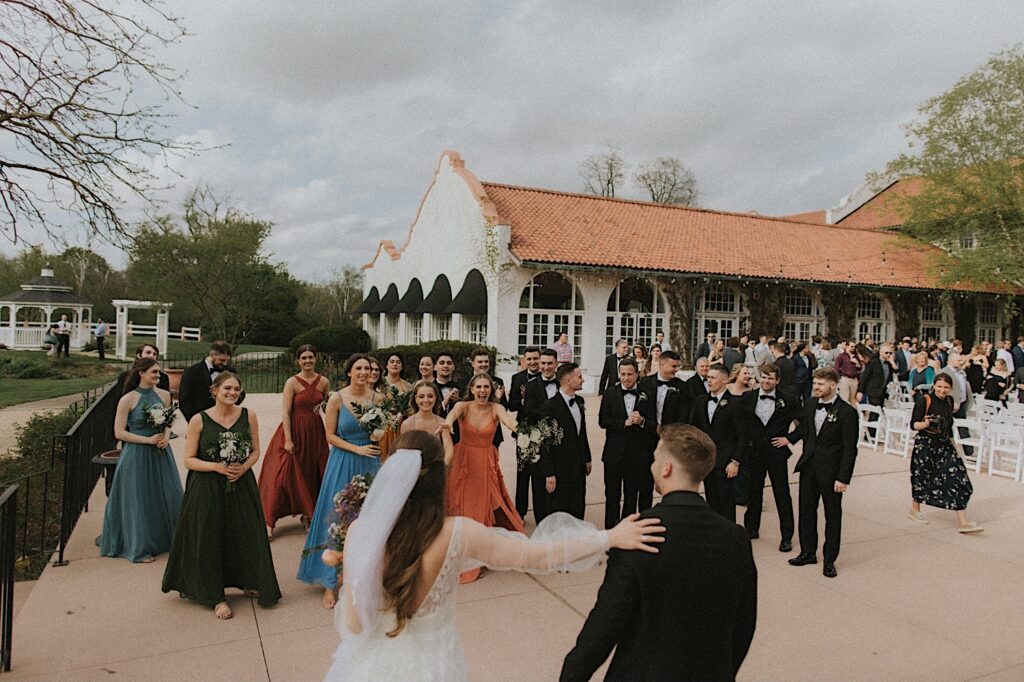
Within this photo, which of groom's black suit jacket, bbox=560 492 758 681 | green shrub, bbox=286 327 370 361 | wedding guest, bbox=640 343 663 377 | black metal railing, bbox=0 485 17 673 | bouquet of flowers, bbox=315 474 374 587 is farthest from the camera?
green shrub, bbox=286 327 370 361

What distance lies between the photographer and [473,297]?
22172 millimetres

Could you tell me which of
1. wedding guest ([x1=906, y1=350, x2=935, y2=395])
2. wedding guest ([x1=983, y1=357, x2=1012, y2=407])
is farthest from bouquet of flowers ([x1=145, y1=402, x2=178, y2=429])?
wedding guest ([x1=983, y1=357, x2=1012, y2=407])

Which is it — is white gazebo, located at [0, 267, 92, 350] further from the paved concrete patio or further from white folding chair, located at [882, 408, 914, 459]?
white folding chair, located at [882, 408, 914, 459]

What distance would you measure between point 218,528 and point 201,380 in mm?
3684

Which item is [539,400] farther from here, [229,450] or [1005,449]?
[1005,449]

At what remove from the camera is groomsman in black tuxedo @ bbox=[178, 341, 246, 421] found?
8.06 m

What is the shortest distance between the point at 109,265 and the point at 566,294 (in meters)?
49.5

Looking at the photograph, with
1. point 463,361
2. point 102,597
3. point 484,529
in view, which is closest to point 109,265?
point 463,361

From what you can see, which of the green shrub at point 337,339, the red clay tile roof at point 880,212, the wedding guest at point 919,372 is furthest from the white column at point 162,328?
the red clay tile roof at point 880,212

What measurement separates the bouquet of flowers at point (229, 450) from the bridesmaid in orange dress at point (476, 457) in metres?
1.77

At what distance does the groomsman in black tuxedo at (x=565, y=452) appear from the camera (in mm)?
6559

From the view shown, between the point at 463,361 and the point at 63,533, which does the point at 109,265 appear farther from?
the point at 63,533

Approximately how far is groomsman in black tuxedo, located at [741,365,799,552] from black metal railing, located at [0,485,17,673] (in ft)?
20.0

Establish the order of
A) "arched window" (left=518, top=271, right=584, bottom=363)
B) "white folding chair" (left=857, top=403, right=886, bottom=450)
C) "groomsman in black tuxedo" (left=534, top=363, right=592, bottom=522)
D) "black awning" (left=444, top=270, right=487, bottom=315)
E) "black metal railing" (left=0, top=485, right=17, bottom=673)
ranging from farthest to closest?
"arched window" (left=518, top=271, right=584, bottom=363), "black awning" (left=444, top=270, right=487, bottom=315), "white folding chair" (left=857, top=403, right=886, bottom=450), "groomsman in black tuxedo" (left=534, top=363, right=592, bottom=522), "black metal railing" (left=0, top=485, right=17, bottom=673)
